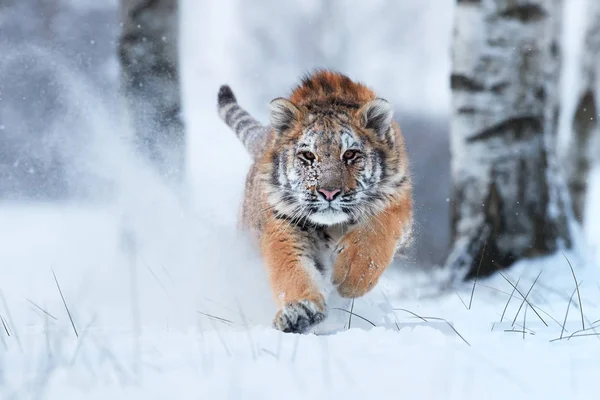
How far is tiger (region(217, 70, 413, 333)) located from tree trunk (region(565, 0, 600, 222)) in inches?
282

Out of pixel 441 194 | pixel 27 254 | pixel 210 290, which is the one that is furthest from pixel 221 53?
pixel 210 290

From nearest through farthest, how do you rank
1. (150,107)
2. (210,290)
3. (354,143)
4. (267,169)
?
1. (354,143)
2. (267,169)
3. (210,290)
4. (150,107)

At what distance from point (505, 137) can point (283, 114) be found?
2.89m

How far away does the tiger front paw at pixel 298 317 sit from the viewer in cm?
405

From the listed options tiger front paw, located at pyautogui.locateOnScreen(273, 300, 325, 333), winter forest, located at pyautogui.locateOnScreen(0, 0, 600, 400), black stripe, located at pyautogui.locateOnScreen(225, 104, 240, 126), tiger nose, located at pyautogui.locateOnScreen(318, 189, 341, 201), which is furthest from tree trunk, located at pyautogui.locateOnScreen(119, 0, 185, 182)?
tiger front paw, located at pyautogui.locateOnScreen(273, 300, 325, 333)

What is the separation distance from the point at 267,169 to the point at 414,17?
1427 centimetres

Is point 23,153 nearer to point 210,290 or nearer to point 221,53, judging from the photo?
point 221,53

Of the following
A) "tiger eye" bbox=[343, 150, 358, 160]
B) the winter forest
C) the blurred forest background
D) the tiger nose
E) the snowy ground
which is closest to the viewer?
the snowy ground

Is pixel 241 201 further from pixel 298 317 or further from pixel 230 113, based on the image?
pixel 298 317

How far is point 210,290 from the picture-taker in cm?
593

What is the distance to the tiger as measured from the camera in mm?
4598

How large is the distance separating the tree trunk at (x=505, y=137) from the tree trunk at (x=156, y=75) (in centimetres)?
316

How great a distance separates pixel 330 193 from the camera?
4.57 metres

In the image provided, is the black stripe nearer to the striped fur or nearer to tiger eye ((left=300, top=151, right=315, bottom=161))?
the striped fur
